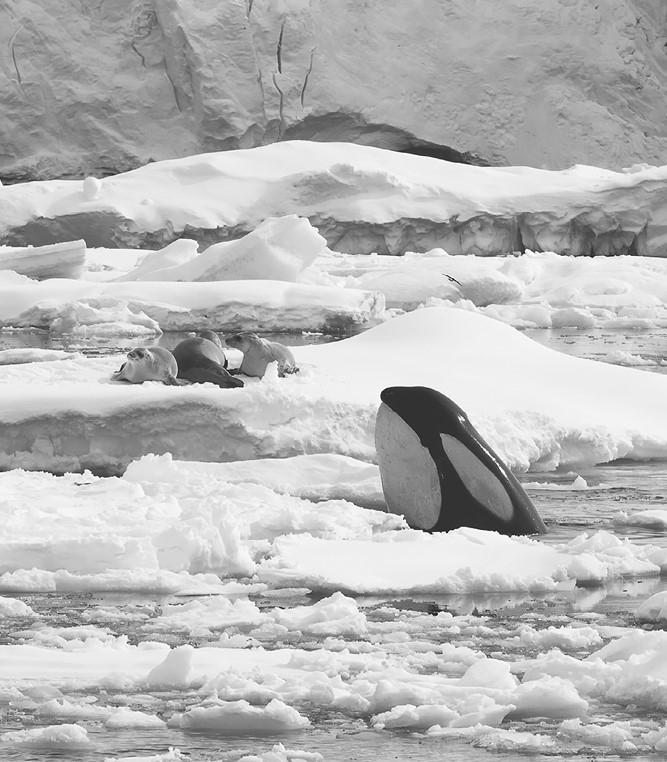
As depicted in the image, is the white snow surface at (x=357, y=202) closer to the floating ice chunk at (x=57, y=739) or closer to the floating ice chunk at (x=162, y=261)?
the floating ice chunk at (x=162, y=261)

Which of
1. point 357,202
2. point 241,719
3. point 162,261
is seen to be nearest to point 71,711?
point 241,719

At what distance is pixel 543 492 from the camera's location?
743 cm

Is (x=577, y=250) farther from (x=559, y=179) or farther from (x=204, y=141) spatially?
(x=204, y=141)

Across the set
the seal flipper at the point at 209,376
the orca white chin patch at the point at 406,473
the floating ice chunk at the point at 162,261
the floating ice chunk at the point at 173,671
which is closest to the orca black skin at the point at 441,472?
the orca white chin patch at the point at 406,473

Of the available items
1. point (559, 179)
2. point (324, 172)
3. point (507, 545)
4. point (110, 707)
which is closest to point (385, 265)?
point (324, 172)

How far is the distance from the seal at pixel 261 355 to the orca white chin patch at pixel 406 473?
2829 mm

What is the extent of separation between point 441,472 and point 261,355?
391cm

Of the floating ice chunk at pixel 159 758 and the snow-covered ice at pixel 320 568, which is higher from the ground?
the floating ice chunk at pixel 159 758

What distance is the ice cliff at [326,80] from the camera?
3022cm

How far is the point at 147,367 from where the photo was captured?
9.59 metres

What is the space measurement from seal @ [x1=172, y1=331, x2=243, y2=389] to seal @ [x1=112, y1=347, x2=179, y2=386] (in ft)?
0.49

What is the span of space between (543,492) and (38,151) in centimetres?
2443

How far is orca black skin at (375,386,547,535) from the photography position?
6309 mm

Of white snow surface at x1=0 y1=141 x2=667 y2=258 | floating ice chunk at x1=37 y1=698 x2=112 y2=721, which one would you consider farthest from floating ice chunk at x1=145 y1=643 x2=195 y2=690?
white snow surface at x1=0 y1=141 x2=667 y2=258
